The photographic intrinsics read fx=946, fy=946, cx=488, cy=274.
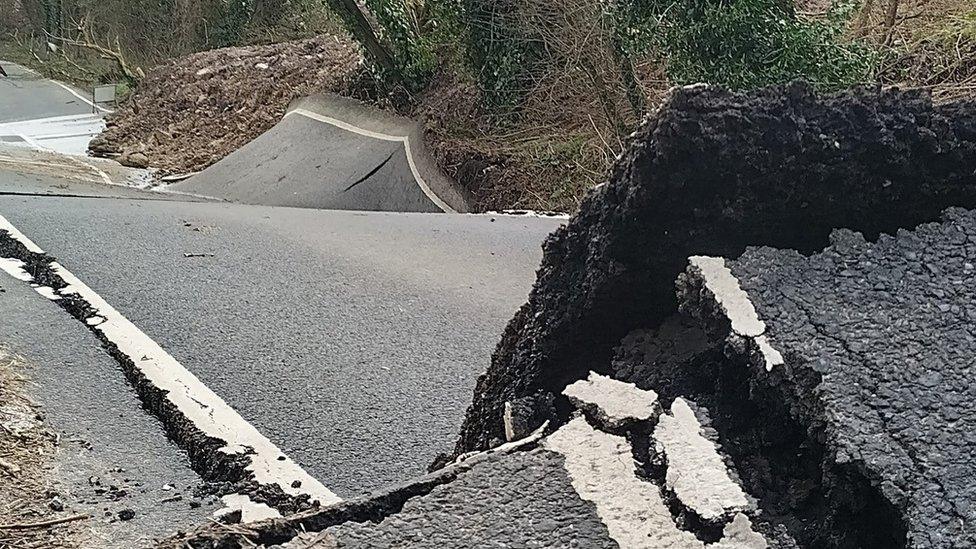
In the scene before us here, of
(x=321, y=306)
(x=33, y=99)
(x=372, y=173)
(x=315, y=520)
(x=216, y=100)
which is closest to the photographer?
(x=315, y=520)

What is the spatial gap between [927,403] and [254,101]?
812 inches

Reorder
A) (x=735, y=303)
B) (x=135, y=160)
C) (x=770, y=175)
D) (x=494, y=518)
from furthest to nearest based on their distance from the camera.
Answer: (x=135, y=160)
(x=770, y=175)
(x=735, y=303)
(x=494, y=518)

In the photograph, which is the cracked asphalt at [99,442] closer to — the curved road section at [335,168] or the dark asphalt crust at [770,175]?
the dark asphalt crust at [770,175]

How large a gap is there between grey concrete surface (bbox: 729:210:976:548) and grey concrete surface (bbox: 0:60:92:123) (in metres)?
26.4

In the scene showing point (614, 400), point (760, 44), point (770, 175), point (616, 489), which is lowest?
point (616, 489)

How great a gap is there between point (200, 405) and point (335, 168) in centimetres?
1235

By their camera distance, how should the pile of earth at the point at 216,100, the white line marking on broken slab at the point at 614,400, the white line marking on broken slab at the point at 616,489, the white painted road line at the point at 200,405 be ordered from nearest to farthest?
the white line marking on broken slab at the point at 616,489, the white line marking on broken slab at the point at 614,400, the white painted road line at the point at 200,405, the pile of earth at the point at 216,100

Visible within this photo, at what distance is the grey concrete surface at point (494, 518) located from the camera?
1.75 metres

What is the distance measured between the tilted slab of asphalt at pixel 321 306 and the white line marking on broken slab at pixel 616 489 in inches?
67.4

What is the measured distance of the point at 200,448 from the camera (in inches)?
143

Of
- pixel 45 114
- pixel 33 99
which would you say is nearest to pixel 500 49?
pixel 45 114

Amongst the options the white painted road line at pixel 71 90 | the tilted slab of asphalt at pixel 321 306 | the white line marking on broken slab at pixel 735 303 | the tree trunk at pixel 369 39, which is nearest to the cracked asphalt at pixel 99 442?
the tilted slab of asphalt at pixel 321 306

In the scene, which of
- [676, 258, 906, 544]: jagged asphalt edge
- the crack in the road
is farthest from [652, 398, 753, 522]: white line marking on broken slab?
the crack in the road

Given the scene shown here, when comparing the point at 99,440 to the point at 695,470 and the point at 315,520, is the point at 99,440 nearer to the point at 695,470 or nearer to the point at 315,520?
the point at 315,520
